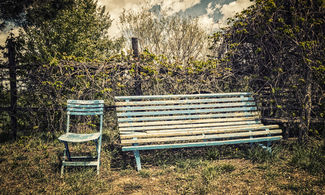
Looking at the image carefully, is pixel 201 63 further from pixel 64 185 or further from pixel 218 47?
pixel 64 185

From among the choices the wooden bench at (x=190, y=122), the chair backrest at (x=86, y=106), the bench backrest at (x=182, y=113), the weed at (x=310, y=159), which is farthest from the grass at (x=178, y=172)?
the chair backrest at (x=86, y=106)

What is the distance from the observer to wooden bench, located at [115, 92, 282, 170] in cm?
288

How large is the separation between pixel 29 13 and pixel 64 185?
3945 millimetres

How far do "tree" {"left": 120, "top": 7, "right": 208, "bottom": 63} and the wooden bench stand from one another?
5.30m

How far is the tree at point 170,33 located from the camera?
834 centimetres

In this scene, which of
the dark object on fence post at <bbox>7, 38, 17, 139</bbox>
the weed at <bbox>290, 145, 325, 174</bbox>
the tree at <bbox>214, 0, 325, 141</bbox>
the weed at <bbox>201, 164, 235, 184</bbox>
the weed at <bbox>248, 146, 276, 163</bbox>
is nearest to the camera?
the weed at <bbox>201, 164, 235, 184</bbox>

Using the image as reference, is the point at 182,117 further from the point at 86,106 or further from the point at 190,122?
the point at 86,106

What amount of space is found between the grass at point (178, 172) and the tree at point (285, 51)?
2.98 feet

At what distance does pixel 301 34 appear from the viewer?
3236 mm

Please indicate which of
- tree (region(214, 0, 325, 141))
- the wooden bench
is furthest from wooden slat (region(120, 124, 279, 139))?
tree (region(214, 0, 325, 141))

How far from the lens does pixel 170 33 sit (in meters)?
8.55

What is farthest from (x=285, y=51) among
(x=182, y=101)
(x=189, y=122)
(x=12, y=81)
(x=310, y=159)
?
(x=12, y=81)

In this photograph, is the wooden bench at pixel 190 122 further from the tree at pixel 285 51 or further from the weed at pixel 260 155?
the tree at pixel 285 51

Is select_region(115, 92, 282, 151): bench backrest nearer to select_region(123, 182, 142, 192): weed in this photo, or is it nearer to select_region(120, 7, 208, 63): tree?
select_region(123, 182, 142, 192): weed
